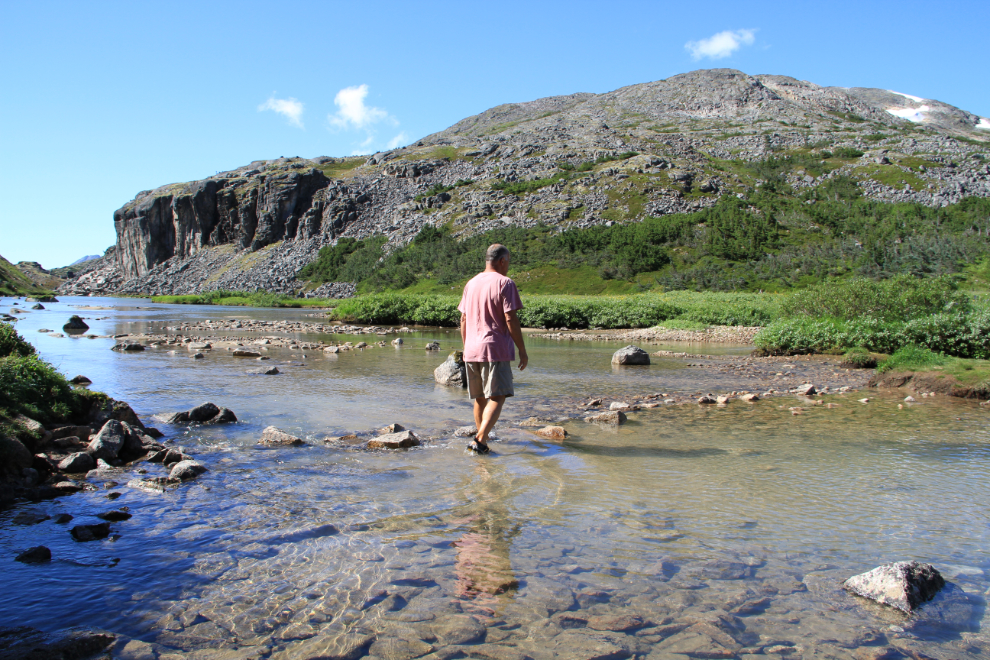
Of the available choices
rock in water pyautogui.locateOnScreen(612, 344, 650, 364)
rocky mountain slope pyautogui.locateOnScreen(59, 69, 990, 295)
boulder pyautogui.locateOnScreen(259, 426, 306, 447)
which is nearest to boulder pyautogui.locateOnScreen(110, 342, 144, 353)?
boulder pyautogui.locateOnScreen(259, 426, 306, 447)

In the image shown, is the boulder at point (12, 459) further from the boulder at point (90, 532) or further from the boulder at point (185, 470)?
the boulder at point (90, 532)

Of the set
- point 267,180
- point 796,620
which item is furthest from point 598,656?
point 267,180

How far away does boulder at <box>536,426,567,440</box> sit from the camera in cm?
884

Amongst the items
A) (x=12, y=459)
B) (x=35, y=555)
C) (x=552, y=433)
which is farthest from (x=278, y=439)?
(x=552, y=433)

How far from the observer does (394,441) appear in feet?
26.3

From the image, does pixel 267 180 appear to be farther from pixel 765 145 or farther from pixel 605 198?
pixel 765 145

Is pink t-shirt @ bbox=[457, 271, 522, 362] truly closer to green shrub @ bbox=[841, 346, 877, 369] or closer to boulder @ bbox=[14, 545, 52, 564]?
boulder @ bbox=[14, 545, 52, 564]

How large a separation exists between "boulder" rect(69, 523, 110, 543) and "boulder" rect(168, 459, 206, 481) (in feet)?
4.50

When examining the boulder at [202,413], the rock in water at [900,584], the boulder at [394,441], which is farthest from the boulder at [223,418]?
the rock in water at [900,584]

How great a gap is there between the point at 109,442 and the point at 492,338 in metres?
4.79

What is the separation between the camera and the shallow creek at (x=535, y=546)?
136 inches

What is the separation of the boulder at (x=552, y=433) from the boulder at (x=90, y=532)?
5612 mm

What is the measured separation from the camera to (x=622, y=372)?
1775 centimetres

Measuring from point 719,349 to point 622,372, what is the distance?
10.8 m
